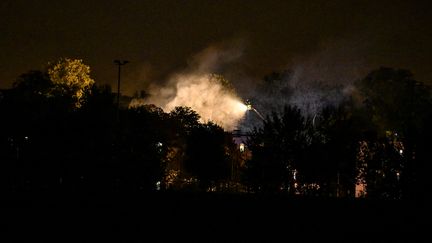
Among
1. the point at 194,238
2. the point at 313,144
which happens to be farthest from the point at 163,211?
the point at 313,144

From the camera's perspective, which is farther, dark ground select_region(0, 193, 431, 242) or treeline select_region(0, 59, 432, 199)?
treeline select_region(0, 59, 432, 199)

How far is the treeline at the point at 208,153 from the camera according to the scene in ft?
65.3

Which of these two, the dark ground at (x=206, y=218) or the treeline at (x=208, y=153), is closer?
the dark ground at (x=206, y=218)

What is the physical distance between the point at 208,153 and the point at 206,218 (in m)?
14.0

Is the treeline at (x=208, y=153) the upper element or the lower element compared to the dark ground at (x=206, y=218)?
upper

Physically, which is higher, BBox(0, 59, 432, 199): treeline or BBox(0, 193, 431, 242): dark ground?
BBox(0, 59, 432, 199): treeline

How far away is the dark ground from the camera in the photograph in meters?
12.4

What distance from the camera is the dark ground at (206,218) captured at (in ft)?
40.7

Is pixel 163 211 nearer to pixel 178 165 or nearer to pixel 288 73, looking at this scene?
pixel 178 165

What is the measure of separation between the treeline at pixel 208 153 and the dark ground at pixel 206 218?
2711 mm

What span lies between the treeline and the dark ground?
2.71 metres

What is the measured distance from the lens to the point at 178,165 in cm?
4325

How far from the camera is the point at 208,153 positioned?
28109 millimetres

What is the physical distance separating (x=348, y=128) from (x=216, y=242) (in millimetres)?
11405
